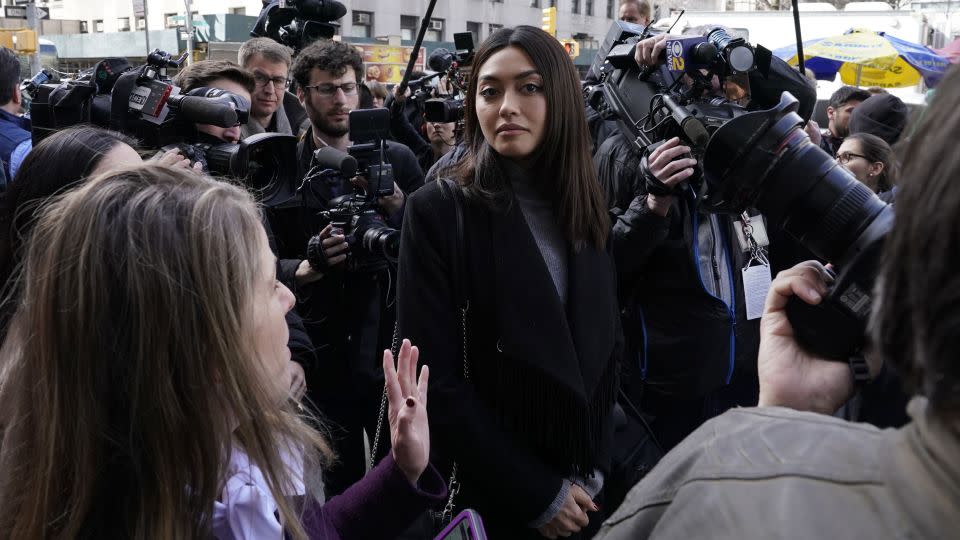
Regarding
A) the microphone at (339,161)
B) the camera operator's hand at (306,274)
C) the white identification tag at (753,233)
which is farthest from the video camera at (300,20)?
the white identification tag at (753,233)

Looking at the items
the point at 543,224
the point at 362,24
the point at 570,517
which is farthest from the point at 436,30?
the point at 570,517

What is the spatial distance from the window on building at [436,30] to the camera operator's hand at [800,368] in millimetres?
39206

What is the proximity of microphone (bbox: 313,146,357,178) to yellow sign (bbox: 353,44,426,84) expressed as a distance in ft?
57.7

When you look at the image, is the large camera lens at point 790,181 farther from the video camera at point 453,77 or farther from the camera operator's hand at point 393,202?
the video camera at point 453,77

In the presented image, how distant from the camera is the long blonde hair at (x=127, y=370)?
117 cm

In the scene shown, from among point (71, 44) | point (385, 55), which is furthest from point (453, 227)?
point (71, 44)

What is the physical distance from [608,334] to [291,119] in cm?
289

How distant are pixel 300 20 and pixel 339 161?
6.08ft

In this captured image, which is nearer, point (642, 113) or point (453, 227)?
point (453, 227)

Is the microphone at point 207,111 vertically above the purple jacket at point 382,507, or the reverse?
the microphone at point 207,111

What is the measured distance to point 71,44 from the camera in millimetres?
37844

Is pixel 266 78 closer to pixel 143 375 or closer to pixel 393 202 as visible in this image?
pixel 393 202

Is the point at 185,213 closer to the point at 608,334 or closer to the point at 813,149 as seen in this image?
the point at 813,149

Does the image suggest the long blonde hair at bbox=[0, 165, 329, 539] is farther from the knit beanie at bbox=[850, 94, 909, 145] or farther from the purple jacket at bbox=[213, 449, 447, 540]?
the knit beanie at bbox=[850, 94, 909, 145]
